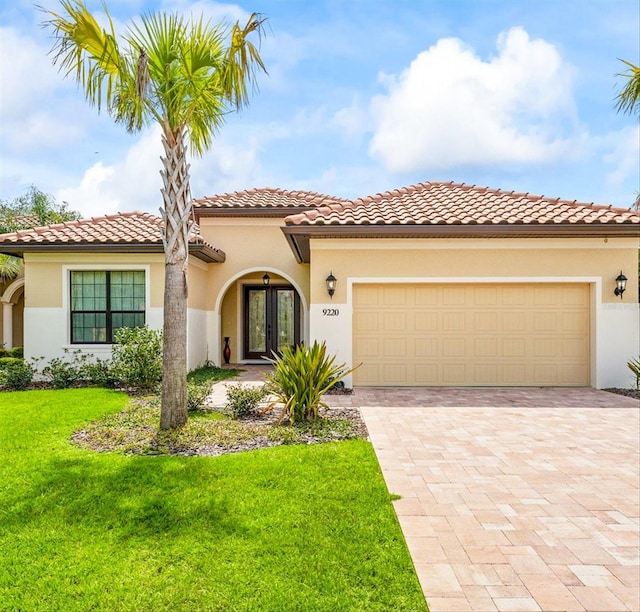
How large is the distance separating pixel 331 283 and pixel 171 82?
19.1 feet

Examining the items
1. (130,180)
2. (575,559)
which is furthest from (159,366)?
(130,180)

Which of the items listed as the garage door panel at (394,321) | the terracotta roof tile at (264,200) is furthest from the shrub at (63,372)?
the garage door panel at (394,321)

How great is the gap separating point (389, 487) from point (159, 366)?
24.0 ft

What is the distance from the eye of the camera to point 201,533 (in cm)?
395

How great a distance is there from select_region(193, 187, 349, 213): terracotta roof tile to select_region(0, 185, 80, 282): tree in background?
1119 centimetres

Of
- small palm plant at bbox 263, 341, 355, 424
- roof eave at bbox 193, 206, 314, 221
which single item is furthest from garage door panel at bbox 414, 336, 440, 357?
roof eave at bbox 193, 206, 314, 221

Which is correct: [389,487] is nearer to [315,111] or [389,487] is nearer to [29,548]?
[29,548]

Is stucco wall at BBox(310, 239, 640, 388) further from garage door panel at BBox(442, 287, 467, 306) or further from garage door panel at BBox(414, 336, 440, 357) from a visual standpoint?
garage door panel at BBox(414, 336, 440, 357)

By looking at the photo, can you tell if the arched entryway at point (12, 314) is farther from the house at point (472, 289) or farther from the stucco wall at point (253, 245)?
the stucco wall at point (253, 245)

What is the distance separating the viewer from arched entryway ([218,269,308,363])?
17.4 meters

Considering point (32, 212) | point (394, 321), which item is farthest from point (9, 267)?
point (394, 321)

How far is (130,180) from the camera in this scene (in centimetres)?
2491

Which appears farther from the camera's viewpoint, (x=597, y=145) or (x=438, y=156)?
(x=438, y=156)

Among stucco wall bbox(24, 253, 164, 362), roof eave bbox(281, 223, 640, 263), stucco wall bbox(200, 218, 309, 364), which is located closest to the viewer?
roof eave bbox(281, 223, 640, 263)
